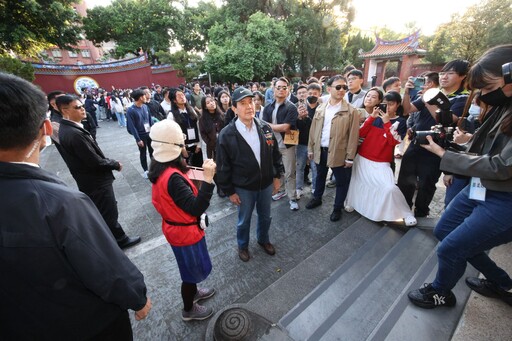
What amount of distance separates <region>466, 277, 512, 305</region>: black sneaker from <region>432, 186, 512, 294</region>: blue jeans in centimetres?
5

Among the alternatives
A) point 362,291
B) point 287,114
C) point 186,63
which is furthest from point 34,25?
point 362,291

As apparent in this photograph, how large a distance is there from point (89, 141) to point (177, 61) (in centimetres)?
1894

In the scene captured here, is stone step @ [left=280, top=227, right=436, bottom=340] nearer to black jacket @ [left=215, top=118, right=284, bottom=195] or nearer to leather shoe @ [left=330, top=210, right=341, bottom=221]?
leather shoe @ [left=330, top=210, right=341, bottom=221]

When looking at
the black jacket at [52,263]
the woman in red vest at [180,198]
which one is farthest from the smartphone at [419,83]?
the black jacket at [52,263]

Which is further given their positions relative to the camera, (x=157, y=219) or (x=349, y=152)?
(x=157, y=219)

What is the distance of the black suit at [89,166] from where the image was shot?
268 centimetres

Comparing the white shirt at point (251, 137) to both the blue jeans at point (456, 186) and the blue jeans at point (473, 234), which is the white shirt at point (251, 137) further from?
the blue jeans at point (456, 186)

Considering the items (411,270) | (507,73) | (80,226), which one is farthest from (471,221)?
(80,226)

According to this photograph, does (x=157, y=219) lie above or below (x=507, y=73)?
below

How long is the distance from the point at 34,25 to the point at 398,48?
3038cm

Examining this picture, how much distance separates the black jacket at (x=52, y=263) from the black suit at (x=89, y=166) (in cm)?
201

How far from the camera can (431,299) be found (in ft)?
6.57

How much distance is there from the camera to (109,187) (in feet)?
10.2

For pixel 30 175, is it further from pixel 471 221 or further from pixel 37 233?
pixel 471 221
